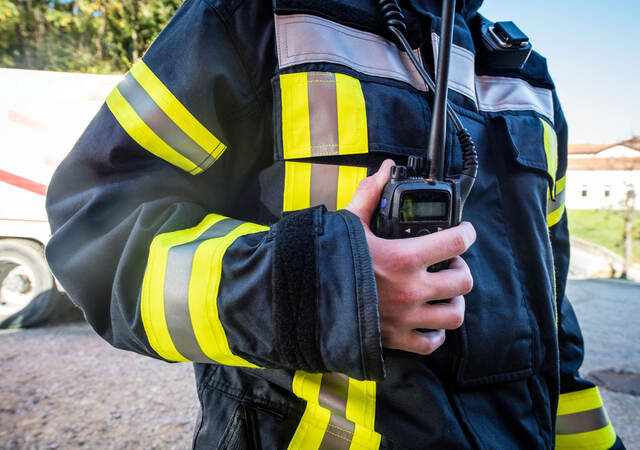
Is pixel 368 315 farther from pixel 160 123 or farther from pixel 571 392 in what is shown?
pixel 571 392

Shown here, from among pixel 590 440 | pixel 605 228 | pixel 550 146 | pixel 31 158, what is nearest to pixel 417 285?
pixel 550 146

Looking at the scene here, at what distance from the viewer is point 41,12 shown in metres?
8.72

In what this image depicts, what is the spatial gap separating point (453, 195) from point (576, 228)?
975 inches

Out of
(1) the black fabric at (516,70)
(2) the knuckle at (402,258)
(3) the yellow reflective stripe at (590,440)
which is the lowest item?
(3) the yellow reflective stripe at (590,440)

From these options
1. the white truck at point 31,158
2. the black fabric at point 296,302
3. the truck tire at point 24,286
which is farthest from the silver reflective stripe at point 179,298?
the truck tire at point 24,286

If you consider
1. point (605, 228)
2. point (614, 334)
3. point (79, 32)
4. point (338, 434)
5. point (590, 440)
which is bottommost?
point (605, 228)

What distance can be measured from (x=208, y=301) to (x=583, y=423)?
1177 millimetres

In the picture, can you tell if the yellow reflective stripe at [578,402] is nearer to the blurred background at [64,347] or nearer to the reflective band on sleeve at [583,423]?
the reflective band on sleeve at [583,423]

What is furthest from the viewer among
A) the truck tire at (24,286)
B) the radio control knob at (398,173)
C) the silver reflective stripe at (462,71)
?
the truck tire at (24,286)

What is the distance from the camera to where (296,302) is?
62cm

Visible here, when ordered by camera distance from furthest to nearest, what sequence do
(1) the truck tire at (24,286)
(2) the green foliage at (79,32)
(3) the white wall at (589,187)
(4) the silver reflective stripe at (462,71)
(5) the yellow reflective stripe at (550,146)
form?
1. (3) the white wall at (589,187)
2. (2) the green foliage at (79,32)
3. (1) the truck tire at (24,286)
4. (5) the yellow reflective stripe at (550,146)
5. (4) the silver reflective stripe at (462,71)

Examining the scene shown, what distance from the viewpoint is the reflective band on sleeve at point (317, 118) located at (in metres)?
0.81

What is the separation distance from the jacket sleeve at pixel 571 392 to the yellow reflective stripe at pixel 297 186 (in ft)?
2.71

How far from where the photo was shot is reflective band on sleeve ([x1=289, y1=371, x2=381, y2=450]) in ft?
2.55
